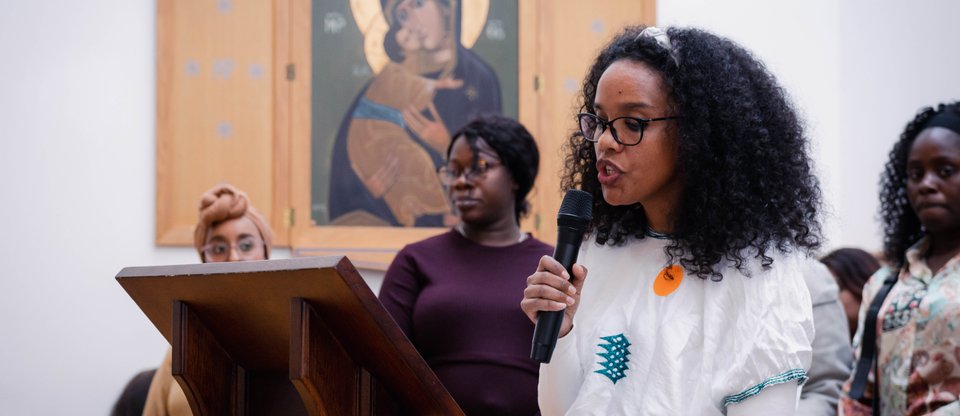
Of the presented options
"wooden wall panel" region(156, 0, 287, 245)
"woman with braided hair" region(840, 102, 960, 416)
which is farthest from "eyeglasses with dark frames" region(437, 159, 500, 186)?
"wooden wall panel" region(156, 0, 287, 245)

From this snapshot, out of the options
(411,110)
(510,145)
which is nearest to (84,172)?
(411,110)

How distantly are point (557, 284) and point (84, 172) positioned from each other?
4.36 metres

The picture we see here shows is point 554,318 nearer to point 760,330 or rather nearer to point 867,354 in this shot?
point 760,330

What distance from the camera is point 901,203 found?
10.6 feet

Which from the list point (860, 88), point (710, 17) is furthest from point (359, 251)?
point (860, 88)

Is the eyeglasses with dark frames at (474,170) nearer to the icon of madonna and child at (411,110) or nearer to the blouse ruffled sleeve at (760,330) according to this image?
the blouse ruffled sleeve at (760,330)

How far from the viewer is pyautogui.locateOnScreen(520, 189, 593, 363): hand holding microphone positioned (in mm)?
1736

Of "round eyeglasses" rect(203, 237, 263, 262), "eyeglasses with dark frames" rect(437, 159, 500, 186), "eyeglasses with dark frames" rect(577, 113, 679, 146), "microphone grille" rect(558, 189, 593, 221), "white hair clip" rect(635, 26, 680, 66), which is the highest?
"white hair clip" rect(635, 26, 680, 66)

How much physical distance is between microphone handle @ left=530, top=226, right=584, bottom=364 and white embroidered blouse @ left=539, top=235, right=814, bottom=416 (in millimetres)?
182

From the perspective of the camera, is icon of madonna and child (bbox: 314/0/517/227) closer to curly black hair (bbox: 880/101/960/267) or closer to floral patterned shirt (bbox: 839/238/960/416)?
curly black hair (bbox: 880/101/960/267)

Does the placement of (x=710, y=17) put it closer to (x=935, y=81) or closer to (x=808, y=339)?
(x=935, y=81)

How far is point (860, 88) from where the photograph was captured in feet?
19.6

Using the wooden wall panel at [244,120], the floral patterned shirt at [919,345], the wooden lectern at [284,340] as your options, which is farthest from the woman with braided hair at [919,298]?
the wooden wall panel at [244,120]

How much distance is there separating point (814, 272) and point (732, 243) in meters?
1.51
